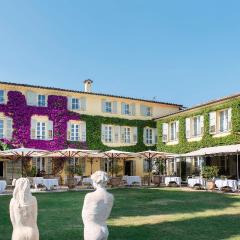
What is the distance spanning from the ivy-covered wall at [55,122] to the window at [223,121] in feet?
28.9

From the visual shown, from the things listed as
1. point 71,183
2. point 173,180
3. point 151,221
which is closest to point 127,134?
point 173,180

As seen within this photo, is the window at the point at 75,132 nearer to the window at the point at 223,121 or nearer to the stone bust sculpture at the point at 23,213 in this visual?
the window at the point at 223,121

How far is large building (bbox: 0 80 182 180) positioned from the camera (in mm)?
31312

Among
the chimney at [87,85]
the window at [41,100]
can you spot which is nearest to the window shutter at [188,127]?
the chimney at [87,85]

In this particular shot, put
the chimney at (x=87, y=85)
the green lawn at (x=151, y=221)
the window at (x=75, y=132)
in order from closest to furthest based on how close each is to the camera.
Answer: the green lawn at (x=151, y=221) → the window at (x=75, y=132) → the chimney at (x=87, y=85)

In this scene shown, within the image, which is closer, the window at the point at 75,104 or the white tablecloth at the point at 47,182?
the white tablecloth at the point at 47,182

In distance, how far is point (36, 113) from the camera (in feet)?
106

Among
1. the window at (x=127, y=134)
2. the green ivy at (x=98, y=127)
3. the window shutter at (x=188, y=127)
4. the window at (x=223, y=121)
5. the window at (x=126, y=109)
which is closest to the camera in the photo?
the window at (x=223, y=121)

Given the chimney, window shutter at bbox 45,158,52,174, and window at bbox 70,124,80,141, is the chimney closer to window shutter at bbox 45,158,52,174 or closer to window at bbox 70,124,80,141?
window at bbox 70,124,80,141

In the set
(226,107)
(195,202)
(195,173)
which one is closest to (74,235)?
(195,202)

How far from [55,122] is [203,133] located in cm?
1119

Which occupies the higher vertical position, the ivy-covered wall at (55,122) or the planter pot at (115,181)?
the ivy-covered wall at (55,122)

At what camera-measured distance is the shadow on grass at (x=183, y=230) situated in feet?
29.0

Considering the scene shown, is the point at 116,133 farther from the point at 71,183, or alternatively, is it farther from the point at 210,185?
the point at 210,185
